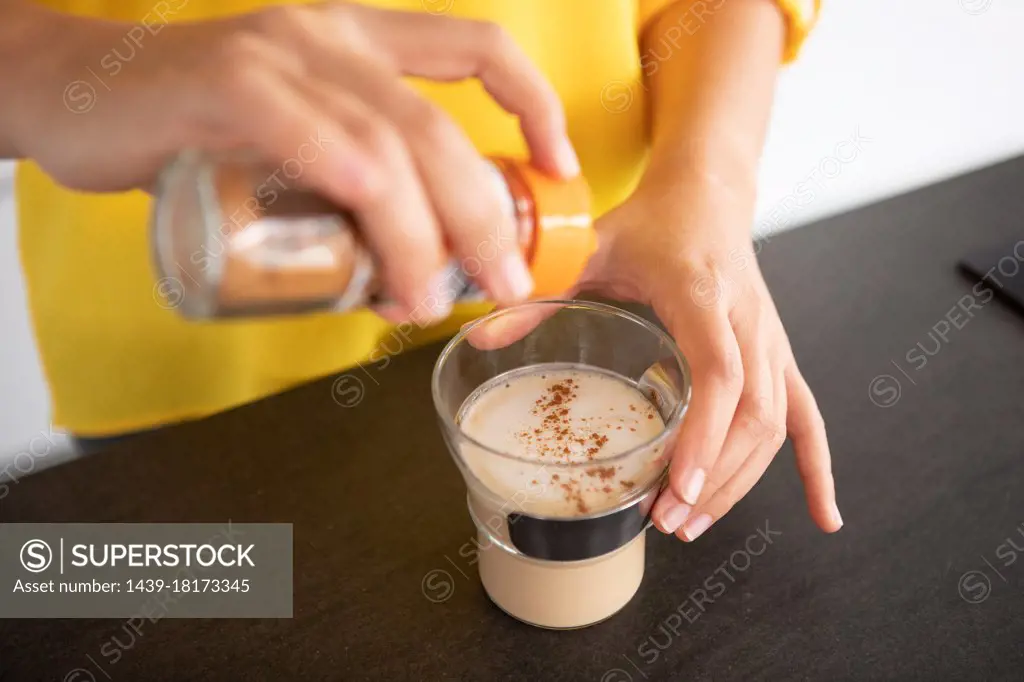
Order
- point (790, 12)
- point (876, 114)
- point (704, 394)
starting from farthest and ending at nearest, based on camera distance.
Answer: point (876, 114) → point (790, 12) → point (704, 394)

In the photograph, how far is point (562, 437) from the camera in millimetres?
584

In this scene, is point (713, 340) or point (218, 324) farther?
point (218, 324)

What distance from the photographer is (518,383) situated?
639 millimetres

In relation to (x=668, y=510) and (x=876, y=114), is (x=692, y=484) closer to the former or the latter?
(x=668, y=510)

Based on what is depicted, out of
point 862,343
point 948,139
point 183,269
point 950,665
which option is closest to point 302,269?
point 183,269

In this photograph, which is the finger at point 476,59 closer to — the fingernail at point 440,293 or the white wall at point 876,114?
the fingernail at point 440,293

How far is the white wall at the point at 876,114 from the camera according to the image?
4.00 ft

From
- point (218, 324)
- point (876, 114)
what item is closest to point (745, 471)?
point (218, 324)

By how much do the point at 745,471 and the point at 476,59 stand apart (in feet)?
1.18

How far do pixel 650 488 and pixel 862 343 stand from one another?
403 millimetres

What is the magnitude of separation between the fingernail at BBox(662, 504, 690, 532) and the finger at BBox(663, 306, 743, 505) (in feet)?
0.04

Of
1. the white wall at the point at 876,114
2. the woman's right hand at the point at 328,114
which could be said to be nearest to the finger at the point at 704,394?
the woman's right hand at the point at 328,114

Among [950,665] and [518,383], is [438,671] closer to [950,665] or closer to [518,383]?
[518,383]

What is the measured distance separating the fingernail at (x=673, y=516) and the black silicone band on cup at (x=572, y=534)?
2cm
